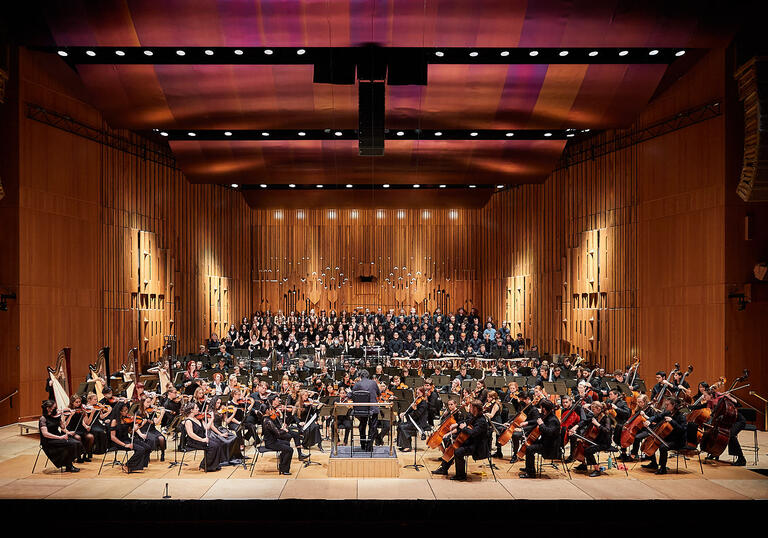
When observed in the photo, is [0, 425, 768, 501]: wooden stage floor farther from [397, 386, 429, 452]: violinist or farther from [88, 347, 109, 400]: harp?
[88, 347, 109, 400]: harp

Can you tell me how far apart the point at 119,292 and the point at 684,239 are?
504 inches

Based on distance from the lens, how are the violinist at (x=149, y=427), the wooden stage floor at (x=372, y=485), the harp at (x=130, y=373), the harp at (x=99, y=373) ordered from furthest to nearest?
the harp at (x=130, y=373)
the harp at (x=99, y=373)
the violinist at (x=149, y=427)
the wooden stage floor at (x=372, y=485)

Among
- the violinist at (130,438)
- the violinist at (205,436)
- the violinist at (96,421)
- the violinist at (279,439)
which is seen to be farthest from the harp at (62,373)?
the violinist at (279,439)

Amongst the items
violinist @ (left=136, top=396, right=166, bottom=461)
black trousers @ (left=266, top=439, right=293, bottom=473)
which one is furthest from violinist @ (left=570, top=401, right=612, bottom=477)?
violinist @ (left=136, top=396, right=166, bottom=461)

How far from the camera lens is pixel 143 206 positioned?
59.0 ft

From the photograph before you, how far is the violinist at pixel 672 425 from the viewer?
9133mm

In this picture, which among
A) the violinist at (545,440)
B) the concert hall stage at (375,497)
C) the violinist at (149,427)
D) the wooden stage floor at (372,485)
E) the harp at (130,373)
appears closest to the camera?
the concert hall stage at (375,497)

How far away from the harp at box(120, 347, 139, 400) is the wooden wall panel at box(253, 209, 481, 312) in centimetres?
994

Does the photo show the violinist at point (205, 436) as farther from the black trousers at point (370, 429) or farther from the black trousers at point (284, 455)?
the black trousers at point (370, 429)

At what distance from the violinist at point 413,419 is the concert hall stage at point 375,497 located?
157 centimetres

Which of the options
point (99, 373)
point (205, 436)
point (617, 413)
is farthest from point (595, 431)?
point (99, 373)

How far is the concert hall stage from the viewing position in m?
7.75
